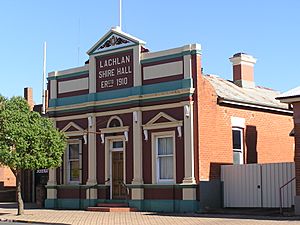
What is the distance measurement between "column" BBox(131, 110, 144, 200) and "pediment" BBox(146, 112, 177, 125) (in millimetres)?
659

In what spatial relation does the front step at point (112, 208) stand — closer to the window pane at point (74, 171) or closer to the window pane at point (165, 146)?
the window pane at point (74, 171)

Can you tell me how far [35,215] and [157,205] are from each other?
17.3 ft

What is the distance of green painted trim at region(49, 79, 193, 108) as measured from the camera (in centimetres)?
2641

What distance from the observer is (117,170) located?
28.8 m

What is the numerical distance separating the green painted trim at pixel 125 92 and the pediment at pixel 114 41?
2130 mm

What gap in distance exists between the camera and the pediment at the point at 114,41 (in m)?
28.6

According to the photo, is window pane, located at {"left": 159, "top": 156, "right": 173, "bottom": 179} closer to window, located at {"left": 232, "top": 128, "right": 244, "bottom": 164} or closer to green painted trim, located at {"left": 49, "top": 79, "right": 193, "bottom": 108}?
green painted trim, located at {"left": 49, "top": 79, "right": 193, "bottom": 108}

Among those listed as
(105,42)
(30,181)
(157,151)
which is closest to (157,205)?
(157,151)

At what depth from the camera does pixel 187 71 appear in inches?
1030

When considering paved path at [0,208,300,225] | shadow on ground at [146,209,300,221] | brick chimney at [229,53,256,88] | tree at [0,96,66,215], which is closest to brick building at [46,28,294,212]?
shadow on ground at [146,209,300,221]

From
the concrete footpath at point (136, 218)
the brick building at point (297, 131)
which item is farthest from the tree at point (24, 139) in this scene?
the brick building at point (297, 131)

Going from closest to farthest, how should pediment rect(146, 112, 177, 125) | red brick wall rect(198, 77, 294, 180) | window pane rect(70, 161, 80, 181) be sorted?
red brick wall rect(198, 77, 294, 180) → pediment rect(146, 112, 177, 125) → window pane rect(70, 161, 80, 181)

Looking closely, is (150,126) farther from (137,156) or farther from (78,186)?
(78,186)

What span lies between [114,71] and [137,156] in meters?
4.44
